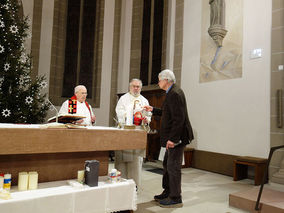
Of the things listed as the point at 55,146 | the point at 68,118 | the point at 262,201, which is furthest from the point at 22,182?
the point at 262,201

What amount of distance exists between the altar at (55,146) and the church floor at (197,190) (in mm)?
953

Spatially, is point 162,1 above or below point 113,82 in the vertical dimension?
above

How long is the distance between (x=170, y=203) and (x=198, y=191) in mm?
1022

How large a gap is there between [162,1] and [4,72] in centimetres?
556

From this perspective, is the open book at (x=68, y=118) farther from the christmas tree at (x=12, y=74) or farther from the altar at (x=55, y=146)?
the christmas tree at (x=12, y=74)

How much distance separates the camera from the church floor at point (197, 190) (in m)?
3.13

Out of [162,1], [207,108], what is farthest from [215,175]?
[162,1]

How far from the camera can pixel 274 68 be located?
485 cm

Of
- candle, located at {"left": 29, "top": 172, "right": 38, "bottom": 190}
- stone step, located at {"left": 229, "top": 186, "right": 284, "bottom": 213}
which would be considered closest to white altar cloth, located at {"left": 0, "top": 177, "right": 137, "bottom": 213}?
candle, located at {"left": 29, "top": 172, "right": 38, "bottom": 190}

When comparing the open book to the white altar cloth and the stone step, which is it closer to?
the white altar cloth

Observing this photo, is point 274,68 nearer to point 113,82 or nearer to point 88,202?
point 88,202

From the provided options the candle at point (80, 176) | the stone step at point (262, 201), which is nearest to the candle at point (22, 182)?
the candle at point (80, 176)

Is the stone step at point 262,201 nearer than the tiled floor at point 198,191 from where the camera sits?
Yes

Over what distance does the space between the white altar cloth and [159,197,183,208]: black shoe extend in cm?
74
